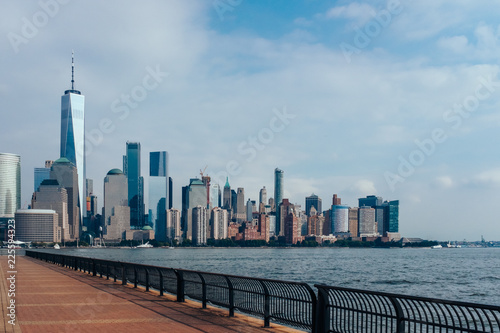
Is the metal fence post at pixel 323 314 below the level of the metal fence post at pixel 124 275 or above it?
above

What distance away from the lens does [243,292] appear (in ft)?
48.1

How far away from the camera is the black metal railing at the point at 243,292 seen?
12.6 metres

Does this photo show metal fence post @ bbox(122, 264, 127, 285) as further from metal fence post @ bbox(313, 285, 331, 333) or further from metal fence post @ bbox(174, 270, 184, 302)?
metal fence post @ bbox(313, 285, 331, 333)

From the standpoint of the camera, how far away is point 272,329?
13250mm

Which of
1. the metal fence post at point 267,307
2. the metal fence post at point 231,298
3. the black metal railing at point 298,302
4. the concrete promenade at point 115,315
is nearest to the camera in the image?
the black metal railing at point 298,302

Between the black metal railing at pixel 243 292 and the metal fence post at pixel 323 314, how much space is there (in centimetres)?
20

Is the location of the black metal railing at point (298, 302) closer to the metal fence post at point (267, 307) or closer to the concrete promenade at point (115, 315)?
the metal fence post at point (267, 307)

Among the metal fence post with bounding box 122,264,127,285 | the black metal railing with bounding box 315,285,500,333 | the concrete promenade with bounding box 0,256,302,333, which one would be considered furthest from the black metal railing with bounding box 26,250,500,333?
the metal fence post with bounding box 122,264,127,285


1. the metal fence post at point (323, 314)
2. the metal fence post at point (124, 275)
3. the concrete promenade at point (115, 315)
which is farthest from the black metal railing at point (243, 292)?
the metal fence post at point (124, 275)

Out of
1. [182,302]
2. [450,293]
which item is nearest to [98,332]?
[182,302]

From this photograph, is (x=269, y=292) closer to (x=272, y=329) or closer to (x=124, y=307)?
(x=272, y=329)

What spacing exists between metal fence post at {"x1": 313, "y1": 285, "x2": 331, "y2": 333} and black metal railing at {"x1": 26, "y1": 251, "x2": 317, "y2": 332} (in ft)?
0.65

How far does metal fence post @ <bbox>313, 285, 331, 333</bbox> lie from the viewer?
11.4 m

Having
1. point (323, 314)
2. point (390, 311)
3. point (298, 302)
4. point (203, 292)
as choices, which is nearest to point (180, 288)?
point (203, 292)
